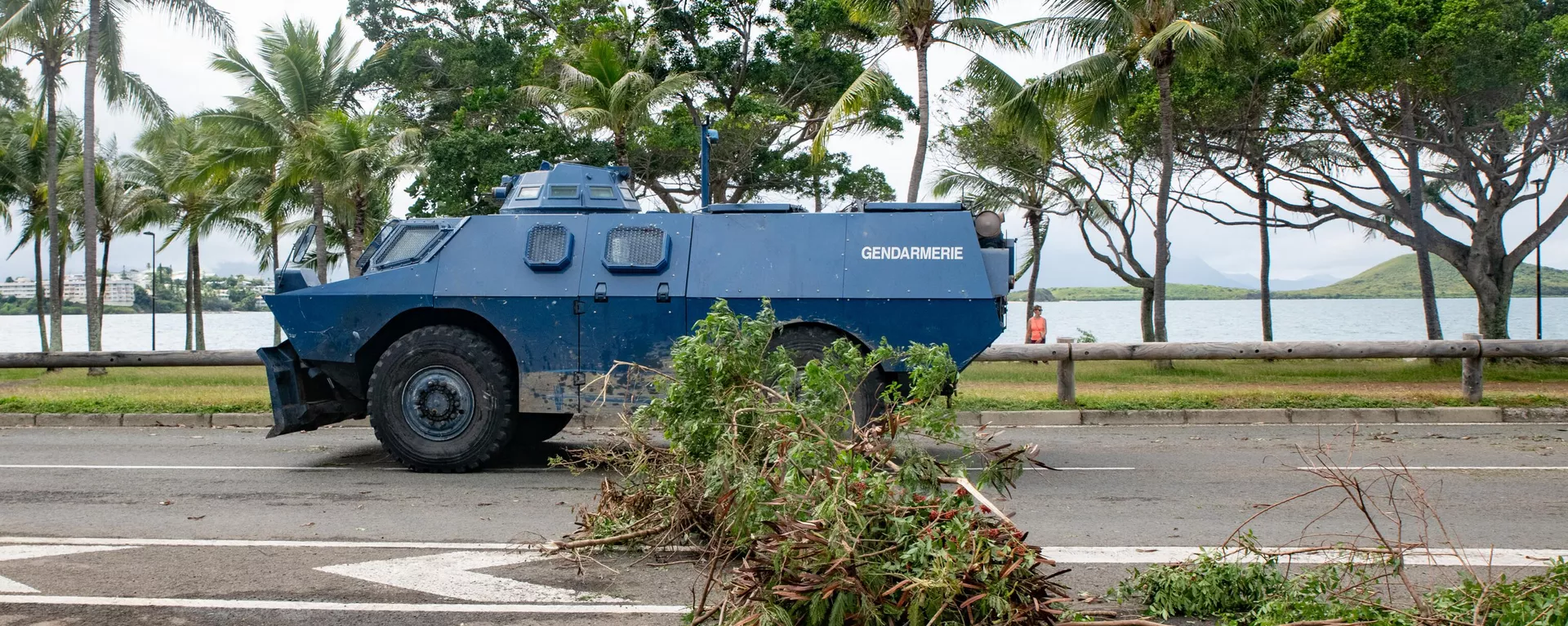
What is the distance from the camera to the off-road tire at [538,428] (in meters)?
9.96

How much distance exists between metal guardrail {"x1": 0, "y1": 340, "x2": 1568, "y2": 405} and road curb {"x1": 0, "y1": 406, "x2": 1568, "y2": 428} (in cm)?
58

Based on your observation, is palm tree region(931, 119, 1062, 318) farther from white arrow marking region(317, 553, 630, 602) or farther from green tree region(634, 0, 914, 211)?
white arrow marking region(317, 553, 630, 602)

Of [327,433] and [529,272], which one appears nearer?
[529,272]

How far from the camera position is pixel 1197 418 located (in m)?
12.4

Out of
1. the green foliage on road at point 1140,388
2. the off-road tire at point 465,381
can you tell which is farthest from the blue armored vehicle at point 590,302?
the green foliage on road at point 1140,388

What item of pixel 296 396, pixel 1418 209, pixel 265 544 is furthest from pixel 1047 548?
pixel 1418 209

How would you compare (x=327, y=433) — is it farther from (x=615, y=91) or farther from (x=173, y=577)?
(x=615, y=91)

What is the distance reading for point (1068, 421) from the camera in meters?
12.5

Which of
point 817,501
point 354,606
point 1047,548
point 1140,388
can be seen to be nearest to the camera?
point 817,501

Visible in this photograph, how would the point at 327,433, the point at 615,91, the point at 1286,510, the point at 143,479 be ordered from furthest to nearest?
the point at 615,91
the point at 327,433
the point at 143,479
the point at 1286,510

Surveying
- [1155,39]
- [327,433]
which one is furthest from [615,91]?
[327,433]

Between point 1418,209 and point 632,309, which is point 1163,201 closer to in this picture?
point 1418,209

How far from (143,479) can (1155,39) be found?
15777mm

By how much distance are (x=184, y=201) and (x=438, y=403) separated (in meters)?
35.7
